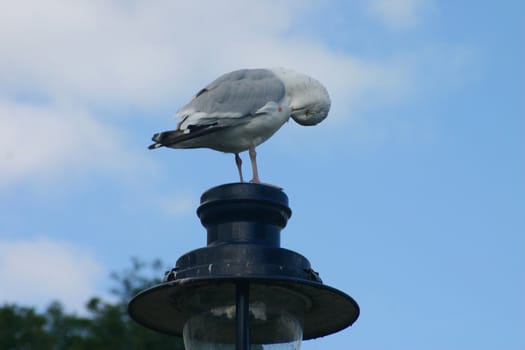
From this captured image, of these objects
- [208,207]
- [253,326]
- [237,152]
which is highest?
[237,152]

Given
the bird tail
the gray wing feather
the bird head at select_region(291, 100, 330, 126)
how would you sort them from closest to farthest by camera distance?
1. the bird tail
2. the gray wing feather
3. the bird head at select_region(291, 100, 330, 126)

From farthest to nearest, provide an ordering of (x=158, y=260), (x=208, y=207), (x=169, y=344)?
(x=158, y=260)
(x=169, y=344)
(x=208, y=207)

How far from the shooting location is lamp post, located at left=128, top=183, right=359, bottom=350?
4.58 meters

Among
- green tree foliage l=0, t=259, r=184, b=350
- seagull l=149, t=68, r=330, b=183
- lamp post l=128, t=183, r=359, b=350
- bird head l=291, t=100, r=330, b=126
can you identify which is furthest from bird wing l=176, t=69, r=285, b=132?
green tree foliage l=0, t=259, r=184, b=350

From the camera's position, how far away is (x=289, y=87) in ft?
22.7

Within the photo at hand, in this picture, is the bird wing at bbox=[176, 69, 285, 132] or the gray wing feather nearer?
the bird wing at bbox=[176, 69, 285, 132]

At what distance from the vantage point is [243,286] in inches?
181

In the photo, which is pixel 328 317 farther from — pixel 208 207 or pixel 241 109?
pixel 241 109

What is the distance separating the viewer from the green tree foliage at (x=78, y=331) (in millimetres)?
22969

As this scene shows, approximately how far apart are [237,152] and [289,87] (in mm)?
672

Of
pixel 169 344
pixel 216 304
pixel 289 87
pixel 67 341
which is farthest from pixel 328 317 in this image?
pixel 67 341

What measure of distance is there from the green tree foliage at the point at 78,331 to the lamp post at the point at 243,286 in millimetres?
17604

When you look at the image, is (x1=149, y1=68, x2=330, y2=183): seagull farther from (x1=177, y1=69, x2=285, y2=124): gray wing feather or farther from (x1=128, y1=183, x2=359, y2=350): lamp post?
(x1=128, y1=183, x2=359, y2=350): lamp post

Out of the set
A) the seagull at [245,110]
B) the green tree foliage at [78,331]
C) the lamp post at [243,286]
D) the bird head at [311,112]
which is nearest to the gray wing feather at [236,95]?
the seagull at [245,110]
